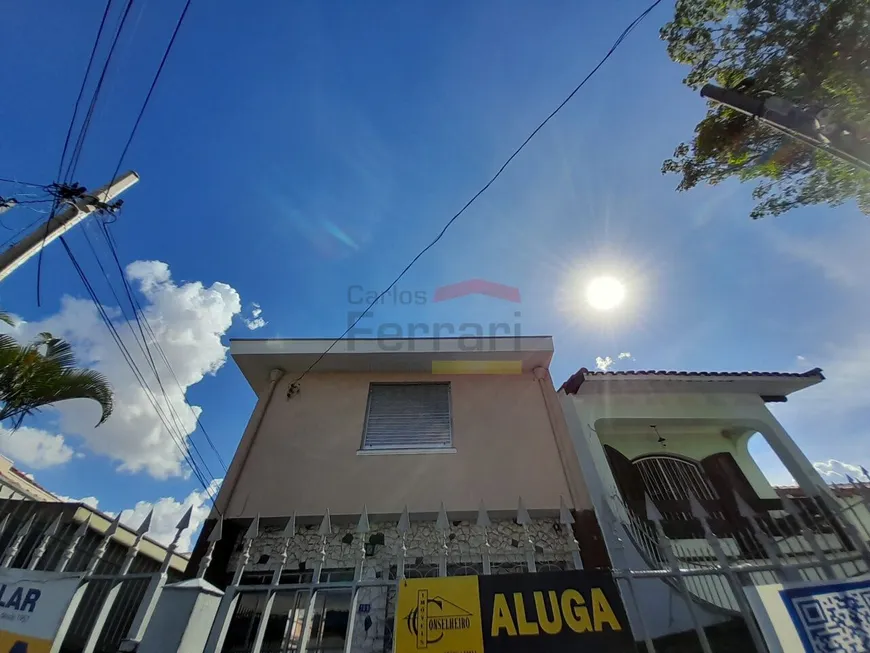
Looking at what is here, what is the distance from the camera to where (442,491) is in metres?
5.07

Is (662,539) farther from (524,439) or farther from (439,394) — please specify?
(439,394)

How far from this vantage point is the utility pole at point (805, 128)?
11.4 feet

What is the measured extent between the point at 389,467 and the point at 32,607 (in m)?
3.58

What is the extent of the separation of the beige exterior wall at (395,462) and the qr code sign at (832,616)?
278 centimetres

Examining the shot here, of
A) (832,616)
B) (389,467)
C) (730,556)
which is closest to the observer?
(832,616)

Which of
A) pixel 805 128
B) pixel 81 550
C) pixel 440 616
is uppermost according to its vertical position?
pixel 805 128

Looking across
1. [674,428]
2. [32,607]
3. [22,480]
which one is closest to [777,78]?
[674,428]

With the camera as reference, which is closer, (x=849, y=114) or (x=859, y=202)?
(x=849, y=114)

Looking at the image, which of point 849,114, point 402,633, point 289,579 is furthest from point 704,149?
point 289,579

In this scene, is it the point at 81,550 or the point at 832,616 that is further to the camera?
the point at 81,550

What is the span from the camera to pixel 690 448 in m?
7.05

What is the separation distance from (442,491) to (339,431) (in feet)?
6.05

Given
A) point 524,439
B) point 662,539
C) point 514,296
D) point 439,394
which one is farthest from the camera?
point 514,296

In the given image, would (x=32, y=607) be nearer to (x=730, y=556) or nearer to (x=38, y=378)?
(x=38, y=378)
